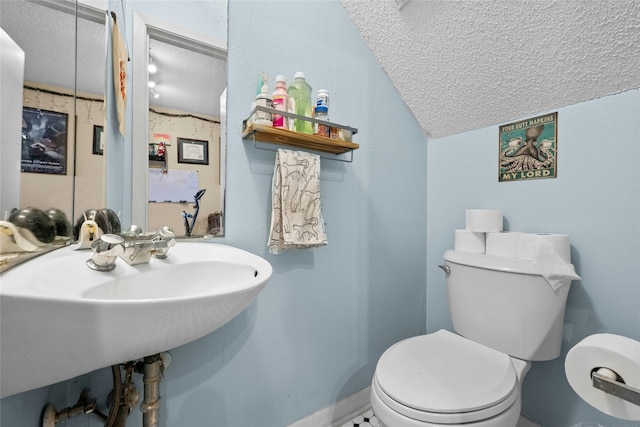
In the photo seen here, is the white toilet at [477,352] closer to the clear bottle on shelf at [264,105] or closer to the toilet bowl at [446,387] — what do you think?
the toilet bowl at [446,387]

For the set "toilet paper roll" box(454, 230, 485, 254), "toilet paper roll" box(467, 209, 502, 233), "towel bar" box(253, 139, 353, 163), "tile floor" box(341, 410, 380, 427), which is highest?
"towel bar" box(253, 139, 353, 163)

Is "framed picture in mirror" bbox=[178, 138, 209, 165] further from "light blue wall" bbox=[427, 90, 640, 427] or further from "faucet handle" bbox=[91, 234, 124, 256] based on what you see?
"light blue wall" bbox=[427, 90, 640, 427]

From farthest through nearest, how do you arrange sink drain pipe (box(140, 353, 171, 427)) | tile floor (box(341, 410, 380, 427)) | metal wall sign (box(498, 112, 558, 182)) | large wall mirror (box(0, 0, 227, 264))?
tile floor (box(341, 410, 380, 427)), metal wall sign (box(498, 112, 558, 182)), sink drain pipe (box(140, 353, 171, 427)), large wall mirror (box(0, 0, 227, 264))

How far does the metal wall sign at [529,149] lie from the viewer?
3.58ft

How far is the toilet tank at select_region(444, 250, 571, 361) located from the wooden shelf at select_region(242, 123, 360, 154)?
0.69 meters

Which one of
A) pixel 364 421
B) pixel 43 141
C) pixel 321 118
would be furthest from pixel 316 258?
pixel 43 141

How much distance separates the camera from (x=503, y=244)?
1.08 metres

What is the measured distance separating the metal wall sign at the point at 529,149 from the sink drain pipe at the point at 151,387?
4.80 ft

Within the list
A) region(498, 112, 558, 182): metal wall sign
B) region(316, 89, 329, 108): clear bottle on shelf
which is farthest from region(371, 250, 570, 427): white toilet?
region(316, 89, 329, 108): clear bottle on shelf

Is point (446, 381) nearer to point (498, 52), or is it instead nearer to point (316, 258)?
point (316, 258)

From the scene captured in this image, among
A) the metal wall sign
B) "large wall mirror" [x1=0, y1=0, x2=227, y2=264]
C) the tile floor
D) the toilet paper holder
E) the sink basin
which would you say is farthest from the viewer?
the tile floor

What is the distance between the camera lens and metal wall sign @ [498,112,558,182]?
109cm

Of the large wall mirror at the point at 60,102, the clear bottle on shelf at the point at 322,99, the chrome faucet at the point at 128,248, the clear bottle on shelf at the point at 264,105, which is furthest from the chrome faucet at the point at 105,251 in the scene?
the clear bottle on shelf at the point at 322,99

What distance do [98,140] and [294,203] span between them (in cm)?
58
